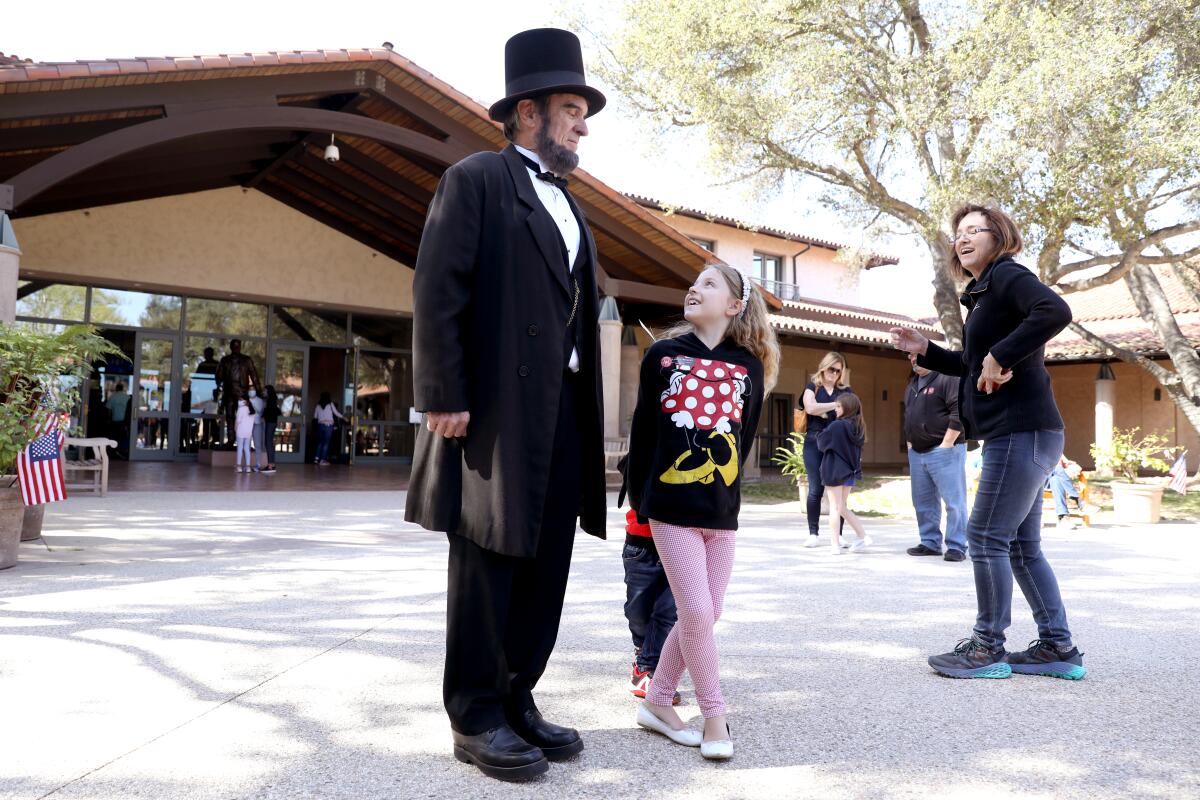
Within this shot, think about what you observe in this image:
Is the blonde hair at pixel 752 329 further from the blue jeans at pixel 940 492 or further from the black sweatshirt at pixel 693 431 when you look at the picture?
the blue jeans at pixel 940 492

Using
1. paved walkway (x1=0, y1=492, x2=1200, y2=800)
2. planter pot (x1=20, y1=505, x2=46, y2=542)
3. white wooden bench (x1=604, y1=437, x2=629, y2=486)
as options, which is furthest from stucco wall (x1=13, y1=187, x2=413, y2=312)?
paved walkway (x1=0, y1=492, x2=1200, y2=800)

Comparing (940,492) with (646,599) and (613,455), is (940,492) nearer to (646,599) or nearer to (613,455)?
(646,599)

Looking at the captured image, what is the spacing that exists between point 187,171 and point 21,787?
45.0 feet

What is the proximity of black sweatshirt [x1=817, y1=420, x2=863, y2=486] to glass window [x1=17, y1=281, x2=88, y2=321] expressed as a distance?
13514 mm

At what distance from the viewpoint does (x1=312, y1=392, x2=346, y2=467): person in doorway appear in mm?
16906

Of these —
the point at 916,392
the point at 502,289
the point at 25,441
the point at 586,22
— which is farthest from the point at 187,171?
the point at 502,289

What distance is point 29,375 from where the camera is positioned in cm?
515

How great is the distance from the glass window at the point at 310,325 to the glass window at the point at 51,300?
10.7 ft

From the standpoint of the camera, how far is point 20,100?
329 inches

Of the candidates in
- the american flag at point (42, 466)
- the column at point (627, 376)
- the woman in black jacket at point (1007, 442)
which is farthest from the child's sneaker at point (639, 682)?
the column at point (627, 376)

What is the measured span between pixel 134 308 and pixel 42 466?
38.1 feet

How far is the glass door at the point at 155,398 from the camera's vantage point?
15.9 metres

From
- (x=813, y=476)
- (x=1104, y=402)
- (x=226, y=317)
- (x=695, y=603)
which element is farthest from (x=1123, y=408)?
(x=695, y=603)

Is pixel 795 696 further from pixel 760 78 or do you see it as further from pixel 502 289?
pixel 760 78
